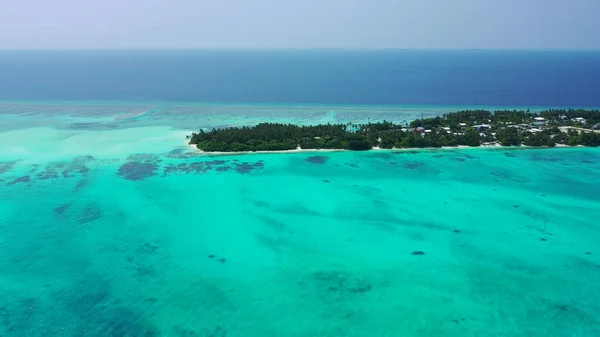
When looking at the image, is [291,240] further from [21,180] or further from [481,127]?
[481,127]

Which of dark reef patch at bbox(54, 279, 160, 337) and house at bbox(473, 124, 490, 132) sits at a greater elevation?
house at bbox(473, 124, 490, 132)

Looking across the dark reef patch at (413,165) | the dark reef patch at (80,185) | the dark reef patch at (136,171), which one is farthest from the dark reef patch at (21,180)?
the dark reef patch at (413,165)

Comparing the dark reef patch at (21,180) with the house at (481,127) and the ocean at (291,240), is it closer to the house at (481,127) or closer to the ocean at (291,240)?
the ocean at (291,240)

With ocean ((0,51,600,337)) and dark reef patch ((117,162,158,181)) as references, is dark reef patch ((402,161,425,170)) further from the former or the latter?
dark reef patch ((117,162,158,181))

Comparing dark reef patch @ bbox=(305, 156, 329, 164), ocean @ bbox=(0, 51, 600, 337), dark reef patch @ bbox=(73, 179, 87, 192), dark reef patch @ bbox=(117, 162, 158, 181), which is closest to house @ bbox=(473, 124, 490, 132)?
ocean @ bbox=(0, 51, 600, 337)

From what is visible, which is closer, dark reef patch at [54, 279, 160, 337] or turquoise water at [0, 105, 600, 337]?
dark reef patch at [54, 279, 160, 337]

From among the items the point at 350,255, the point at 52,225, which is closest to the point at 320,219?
the point at 350,255

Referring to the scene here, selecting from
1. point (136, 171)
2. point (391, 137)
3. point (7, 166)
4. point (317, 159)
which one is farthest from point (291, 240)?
point (7, 166)
